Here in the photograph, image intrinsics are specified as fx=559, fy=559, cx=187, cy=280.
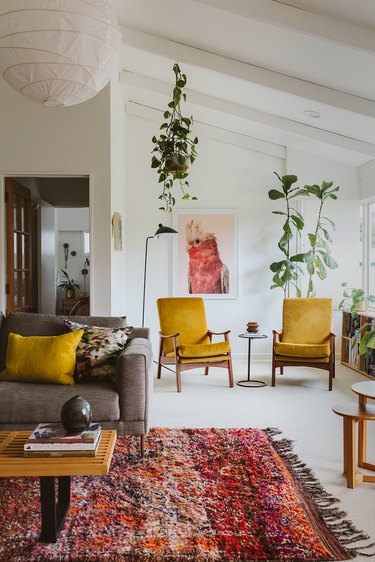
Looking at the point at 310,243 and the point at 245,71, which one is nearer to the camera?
the point at 245,71

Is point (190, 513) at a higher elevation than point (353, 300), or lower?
lower

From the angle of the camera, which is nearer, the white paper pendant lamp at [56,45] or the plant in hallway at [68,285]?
the white paper pendant lamp at [56,45]

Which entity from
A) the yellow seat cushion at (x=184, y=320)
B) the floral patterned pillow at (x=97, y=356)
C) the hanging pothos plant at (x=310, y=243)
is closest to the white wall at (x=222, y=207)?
the hanging pothos plant at (x=310, y=243)

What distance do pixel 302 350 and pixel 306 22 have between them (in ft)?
10.0

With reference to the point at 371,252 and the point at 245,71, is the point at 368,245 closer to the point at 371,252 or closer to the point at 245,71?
the point at 371,252

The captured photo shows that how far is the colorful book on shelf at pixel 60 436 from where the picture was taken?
2.39 metres

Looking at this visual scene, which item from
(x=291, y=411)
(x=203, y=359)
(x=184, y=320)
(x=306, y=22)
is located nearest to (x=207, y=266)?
(x=184, y=320)

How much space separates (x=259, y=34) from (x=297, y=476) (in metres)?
3.41

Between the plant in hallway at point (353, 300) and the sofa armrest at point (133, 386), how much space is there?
3749mm

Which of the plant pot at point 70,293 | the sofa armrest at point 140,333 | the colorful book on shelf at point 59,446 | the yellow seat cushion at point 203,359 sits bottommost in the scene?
the yellow seat cushion at point 203,359

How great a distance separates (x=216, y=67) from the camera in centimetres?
529

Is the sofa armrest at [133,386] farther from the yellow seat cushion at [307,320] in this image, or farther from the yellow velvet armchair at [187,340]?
the yellow seat cushion at [307,320]

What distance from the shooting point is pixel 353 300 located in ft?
22.2

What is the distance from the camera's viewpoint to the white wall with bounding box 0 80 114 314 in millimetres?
5379
